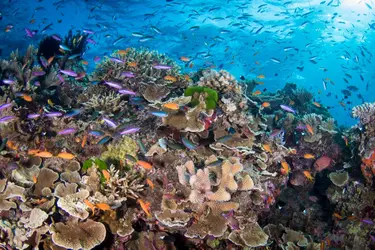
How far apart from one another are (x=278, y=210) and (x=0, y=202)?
5.91m

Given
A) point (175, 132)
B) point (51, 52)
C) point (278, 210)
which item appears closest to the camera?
point (175, 132)

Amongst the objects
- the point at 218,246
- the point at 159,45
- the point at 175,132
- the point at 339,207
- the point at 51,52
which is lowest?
the point at 159,45

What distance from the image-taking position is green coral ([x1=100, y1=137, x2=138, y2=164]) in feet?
18.4

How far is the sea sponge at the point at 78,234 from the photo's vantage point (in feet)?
13.4

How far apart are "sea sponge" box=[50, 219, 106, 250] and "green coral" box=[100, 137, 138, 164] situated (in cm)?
Result: 160

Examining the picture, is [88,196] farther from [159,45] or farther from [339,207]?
[159,45]

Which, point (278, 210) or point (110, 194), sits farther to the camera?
point (278, 210)

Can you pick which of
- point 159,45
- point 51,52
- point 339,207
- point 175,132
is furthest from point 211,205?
point 159,45

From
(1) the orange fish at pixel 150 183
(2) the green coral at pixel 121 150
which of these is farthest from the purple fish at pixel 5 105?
(1) the orange fish at pixel 150 183

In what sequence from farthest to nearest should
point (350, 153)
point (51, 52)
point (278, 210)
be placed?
point (51, 52) → point (350, 153) → point (278, 210)

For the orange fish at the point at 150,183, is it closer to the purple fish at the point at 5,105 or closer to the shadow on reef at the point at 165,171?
the shadow on reef at the point at 165,171

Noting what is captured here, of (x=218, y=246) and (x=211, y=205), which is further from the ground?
(x=211, y=205)

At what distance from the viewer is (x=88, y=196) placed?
177 inches

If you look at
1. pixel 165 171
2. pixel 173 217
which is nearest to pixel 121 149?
pixel 165 171
